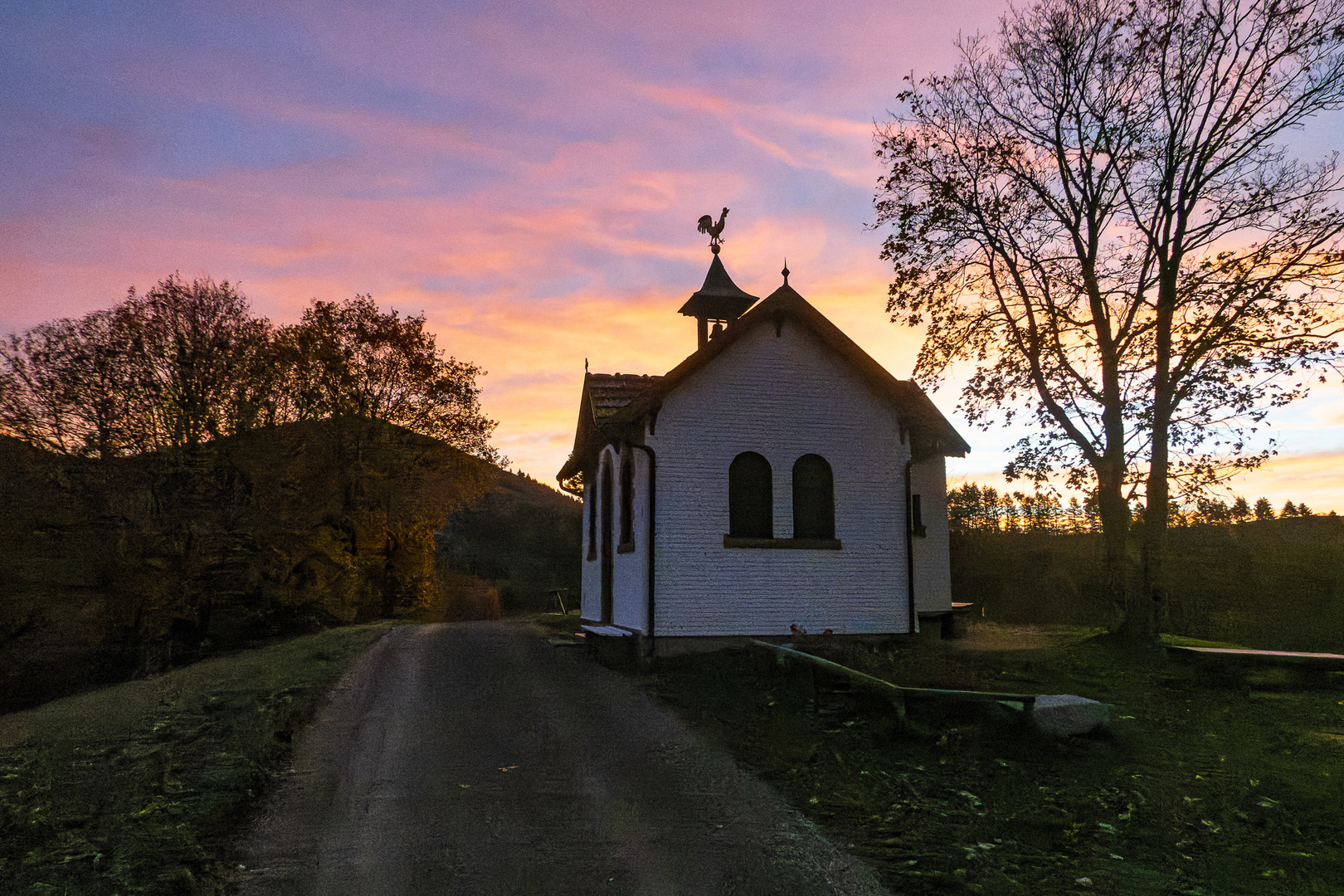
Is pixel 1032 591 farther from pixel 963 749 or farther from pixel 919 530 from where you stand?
pixel 963 749

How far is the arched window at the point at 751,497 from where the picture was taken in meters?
15.0

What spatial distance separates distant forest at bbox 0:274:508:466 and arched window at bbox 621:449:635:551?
1927cm

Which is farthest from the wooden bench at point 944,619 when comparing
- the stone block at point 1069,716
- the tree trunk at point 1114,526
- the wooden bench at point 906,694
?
the stone block at point 1069,716

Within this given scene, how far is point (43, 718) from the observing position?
13.6 meters

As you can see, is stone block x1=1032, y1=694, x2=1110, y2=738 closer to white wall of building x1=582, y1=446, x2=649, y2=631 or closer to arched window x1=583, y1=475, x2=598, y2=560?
white wall of building x1=582, y1=446, x2=649, y2=631

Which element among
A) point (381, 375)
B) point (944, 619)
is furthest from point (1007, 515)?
point (381, 375)

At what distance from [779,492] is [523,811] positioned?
8913mm

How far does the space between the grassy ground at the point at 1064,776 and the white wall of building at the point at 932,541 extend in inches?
249

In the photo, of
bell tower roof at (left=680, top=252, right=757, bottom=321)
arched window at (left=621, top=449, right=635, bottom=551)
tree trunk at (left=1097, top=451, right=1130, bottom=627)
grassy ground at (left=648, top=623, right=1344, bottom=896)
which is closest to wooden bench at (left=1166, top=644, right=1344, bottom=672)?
grassy ground at (left=648, top=623, right=1344, bottom=896)

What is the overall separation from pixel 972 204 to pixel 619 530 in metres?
10.8

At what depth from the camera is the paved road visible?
5.77 m

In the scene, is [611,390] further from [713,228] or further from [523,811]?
[523,811]

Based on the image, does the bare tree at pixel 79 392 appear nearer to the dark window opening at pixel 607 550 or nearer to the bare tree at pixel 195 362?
the bare tree at pixel 195 362

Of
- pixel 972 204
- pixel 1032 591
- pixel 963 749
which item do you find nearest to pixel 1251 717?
pixel 963 749
